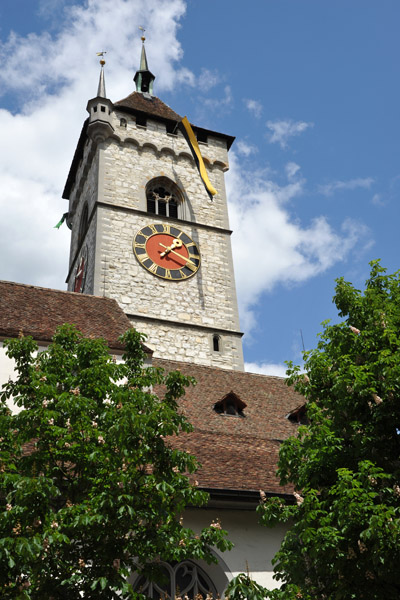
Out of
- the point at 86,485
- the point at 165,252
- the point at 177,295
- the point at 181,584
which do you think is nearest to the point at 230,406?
the point at 181,584

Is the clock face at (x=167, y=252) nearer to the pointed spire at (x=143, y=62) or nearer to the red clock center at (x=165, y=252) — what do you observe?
the red clock center at (x=165, y=252)

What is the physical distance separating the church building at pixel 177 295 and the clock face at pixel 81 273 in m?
0.12

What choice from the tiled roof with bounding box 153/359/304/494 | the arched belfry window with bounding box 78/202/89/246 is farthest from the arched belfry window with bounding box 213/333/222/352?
the arched belfry window with bounding box 78/202/89/246

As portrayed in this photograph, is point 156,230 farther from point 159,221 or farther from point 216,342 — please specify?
point 216,342

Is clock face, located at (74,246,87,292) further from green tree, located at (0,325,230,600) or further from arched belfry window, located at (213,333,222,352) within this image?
green tree, located at (0,325,230,600)

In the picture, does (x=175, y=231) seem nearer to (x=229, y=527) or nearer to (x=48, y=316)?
(x=48, y=316)

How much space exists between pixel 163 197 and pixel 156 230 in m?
2.33

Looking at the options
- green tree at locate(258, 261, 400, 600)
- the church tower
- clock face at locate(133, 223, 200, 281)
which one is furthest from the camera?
clock face at locate(133, 223, 200, 281)

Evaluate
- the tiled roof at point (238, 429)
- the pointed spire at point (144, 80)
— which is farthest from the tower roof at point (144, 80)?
the tiled roof at point (238, 429)

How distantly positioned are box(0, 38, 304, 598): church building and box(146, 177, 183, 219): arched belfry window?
0.06 metres

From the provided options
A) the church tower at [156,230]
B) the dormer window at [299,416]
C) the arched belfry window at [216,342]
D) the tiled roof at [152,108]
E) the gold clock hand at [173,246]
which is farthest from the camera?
the tiled roof at [152,108]

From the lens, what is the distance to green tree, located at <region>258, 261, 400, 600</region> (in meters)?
7.45

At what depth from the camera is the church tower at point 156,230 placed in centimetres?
2369

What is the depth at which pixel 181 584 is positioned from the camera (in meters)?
10.7
